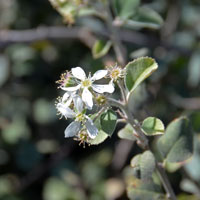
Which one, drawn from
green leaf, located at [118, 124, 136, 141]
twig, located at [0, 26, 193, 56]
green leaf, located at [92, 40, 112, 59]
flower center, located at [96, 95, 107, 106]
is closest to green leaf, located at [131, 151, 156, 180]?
green leaf, located at [118, 124, 136, 141]

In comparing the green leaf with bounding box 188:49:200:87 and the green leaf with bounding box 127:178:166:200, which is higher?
the green leaf with bounding box 127:178:166:200

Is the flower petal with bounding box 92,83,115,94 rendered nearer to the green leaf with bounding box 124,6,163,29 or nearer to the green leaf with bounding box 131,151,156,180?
the green leaf with bounding box 131,151,156,180

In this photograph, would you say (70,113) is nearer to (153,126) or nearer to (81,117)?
(81,117)

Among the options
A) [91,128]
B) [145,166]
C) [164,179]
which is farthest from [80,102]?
[164,179]

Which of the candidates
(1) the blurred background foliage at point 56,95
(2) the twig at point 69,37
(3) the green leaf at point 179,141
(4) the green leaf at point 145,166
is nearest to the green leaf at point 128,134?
(4) the green leaf at point 145,166

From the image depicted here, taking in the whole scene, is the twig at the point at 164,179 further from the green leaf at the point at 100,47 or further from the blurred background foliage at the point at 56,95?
the blurred background foliage at the point at 56,95
